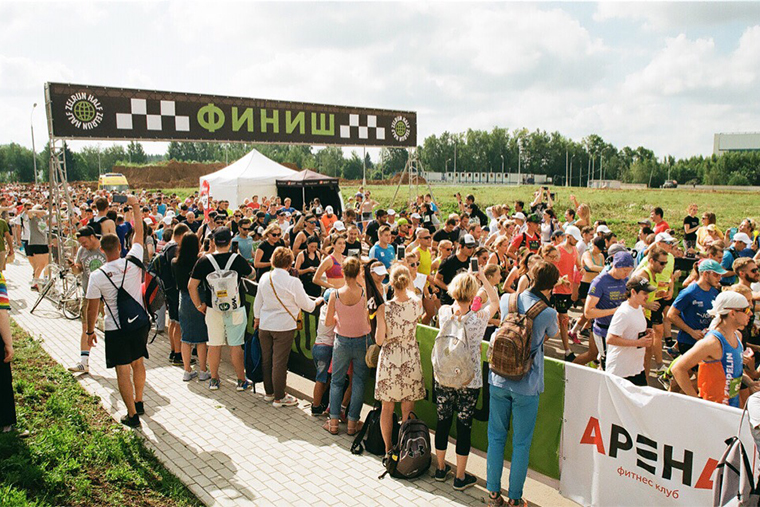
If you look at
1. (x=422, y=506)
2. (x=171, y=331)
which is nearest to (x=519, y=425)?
(x=422, y=506)

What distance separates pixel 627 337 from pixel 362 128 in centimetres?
1463

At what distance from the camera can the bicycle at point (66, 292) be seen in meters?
10.2

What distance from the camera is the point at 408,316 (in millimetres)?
4629

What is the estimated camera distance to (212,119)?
50.5 feet

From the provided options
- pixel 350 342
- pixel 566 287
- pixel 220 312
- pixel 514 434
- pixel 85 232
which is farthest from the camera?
pixel 566 287

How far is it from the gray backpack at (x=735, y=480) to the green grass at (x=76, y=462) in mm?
3578

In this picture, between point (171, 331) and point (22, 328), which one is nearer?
point (171, 331)

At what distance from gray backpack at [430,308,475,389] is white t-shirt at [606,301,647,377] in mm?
1400

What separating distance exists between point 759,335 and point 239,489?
19.5ft

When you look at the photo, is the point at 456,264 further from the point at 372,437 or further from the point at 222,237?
the point at 222,237

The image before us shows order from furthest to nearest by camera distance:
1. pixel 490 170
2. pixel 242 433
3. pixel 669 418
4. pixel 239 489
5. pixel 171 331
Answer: pixel 490 170 → pixel 171 331 → pixel 242 433 → pixel 239 489 → pixel 669 418

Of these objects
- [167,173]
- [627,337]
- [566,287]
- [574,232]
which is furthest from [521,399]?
[167,173]

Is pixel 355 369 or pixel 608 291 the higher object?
pixel 608 291

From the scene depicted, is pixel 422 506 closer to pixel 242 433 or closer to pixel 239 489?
pixel 239 489
